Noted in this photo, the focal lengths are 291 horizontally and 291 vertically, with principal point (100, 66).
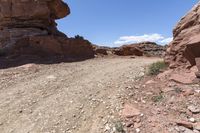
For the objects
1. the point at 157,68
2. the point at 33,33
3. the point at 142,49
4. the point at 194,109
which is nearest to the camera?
the point at 194,109

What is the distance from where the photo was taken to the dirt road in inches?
246

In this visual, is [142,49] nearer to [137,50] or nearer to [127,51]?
[137,50]

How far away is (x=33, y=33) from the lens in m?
15.8

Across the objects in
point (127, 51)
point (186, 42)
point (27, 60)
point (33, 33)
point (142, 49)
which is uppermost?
point (33, 33)

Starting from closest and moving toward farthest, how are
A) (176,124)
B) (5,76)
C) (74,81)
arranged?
1. (176,124)
2. (74,81)
3. (5,76)

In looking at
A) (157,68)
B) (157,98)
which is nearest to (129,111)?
(157,98)

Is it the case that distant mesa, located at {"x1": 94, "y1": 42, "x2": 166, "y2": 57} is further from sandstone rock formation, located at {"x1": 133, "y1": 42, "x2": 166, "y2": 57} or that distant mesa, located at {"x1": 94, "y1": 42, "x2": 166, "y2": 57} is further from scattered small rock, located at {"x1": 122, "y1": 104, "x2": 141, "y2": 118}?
scattered small rock, located at {"x1": 122, "y1": 104, "x2": 141, "y2": 118}

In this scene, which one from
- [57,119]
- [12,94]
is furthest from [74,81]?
[57,119]

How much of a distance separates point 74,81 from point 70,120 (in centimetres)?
297

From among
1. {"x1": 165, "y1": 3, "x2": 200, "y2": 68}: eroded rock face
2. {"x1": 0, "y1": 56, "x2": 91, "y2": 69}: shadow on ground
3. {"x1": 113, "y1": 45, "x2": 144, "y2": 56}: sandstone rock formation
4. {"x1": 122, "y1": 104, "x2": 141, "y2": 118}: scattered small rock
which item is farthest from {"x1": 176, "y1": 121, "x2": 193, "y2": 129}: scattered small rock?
{"x1": 113, "y1": 45, "x2": 144, "y2": 56}: sandstone rock formation

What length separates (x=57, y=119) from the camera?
256 inches

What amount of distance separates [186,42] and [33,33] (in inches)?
380

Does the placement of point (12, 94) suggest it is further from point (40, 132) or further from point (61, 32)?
point (61, 32)

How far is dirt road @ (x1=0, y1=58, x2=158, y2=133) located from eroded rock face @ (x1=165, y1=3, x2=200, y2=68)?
46.3 inches
